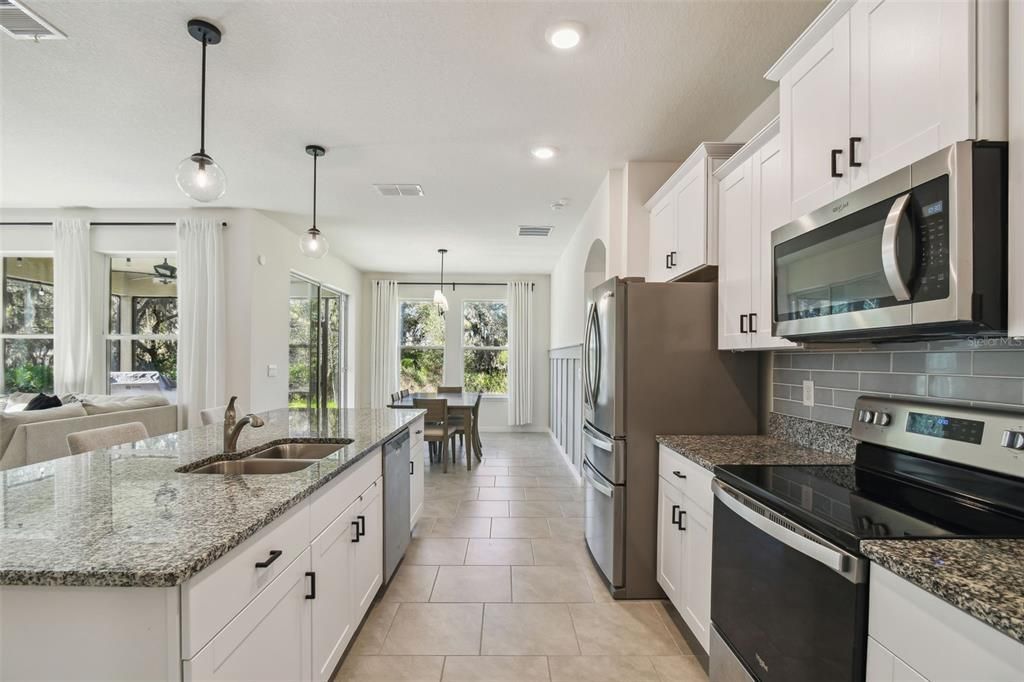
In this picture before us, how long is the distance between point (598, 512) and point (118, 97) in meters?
3.51

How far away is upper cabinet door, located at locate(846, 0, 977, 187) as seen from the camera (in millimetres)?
1089

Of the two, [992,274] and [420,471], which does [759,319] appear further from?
[420,471]

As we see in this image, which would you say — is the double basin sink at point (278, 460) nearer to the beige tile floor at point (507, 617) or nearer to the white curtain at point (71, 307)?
the beige tile floor at point (507, 617)

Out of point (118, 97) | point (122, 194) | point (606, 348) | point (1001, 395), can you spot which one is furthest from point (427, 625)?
point (122, 194)

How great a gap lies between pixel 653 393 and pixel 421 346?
6114mm

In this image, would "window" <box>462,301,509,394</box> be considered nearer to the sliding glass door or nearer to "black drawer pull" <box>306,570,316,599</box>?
the sliding glass door

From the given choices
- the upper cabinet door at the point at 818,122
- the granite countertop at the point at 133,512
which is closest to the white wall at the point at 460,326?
the granite countertop at the point at 133,512

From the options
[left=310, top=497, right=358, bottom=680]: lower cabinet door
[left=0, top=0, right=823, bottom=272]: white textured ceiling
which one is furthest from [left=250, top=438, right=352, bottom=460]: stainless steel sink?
[left=0, top=0, right=823, bottom=272]: white textured ceiling

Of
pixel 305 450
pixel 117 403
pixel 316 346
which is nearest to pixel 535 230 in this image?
pixel 316 346

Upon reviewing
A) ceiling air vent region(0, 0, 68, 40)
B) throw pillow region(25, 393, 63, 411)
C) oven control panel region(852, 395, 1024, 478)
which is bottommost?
throw pillow region(25, 393, 63, 411)

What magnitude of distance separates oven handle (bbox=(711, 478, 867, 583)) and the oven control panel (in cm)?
53

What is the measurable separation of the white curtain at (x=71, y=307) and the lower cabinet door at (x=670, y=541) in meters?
5.34

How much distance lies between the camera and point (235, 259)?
15.2ft

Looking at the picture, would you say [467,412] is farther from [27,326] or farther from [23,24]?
[27,326]
